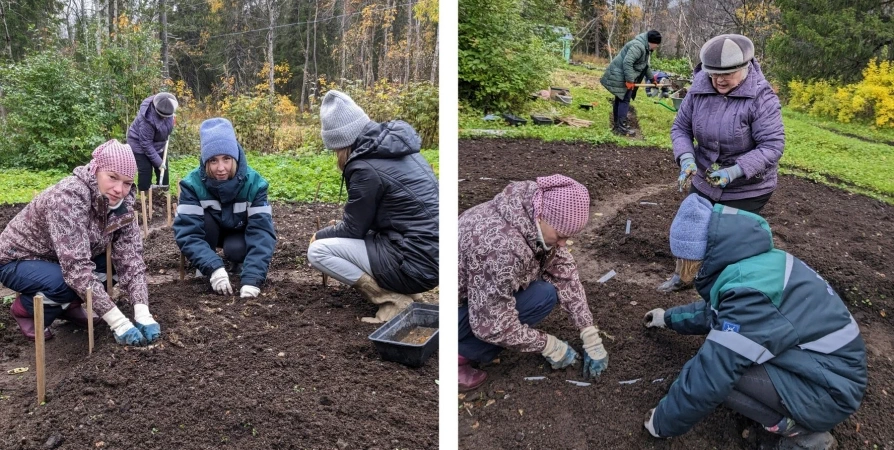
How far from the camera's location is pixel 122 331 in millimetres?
2629

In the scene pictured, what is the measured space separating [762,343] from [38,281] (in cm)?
287

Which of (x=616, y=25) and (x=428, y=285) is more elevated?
(x=616, y=25)

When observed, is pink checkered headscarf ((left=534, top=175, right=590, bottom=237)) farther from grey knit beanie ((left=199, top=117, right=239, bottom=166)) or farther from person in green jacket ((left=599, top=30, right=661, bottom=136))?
grey knit beanie ((left=199, top=117, right=239, bottom=166))

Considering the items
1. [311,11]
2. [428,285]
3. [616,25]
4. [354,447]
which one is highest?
[311,11]

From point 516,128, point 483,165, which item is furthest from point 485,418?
point 516,128

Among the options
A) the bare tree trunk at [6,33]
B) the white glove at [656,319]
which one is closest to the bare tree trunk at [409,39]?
the white glove at [656,319]

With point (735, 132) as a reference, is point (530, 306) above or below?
below

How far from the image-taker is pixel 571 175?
2.46m

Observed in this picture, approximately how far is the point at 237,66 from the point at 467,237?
2443 millimetres

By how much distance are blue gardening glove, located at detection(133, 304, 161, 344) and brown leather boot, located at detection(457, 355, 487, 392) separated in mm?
1358

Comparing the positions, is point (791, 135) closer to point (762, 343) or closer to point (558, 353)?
point (762, 343)

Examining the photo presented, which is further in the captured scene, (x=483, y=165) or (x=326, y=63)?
(x=326, y=63)

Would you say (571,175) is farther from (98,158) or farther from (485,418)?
(98,158)

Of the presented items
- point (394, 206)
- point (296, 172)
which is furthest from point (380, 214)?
point (296, 172)
